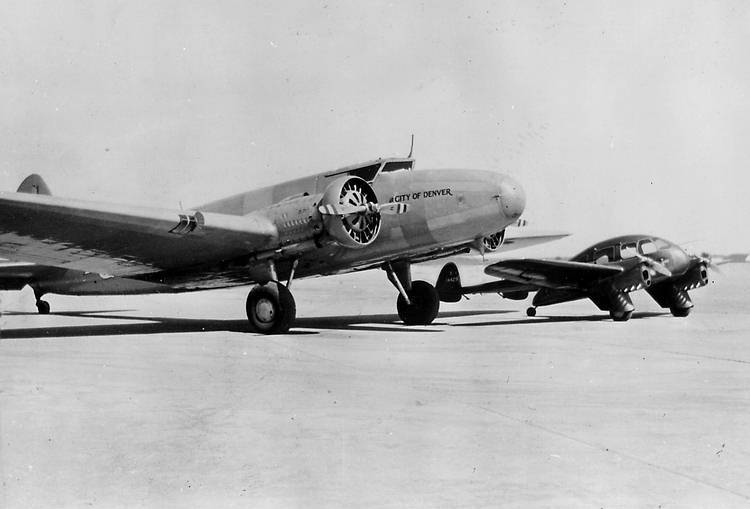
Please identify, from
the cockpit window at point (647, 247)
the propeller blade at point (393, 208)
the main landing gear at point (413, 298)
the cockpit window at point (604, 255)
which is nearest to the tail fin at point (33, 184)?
the main landing gear at point (413, 298)

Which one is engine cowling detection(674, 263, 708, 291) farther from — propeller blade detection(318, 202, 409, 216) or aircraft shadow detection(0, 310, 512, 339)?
propeller blade detection(318, 202, 409, 216)

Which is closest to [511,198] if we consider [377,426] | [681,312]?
[681,312]

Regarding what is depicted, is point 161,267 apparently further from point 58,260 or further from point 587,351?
point 587,351

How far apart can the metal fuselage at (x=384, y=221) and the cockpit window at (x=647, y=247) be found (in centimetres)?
420

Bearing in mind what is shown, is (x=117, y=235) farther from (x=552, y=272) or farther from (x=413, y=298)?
(x=552, y=272)

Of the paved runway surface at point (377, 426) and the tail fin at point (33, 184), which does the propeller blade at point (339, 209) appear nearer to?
the paved runway surface at point (377, 426)

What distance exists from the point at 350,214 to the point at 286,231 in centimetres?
129

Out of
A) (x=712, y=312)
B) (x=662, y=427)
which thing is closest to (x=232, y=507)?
(x=662, y=427)

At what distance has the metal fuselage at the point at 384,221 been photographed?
12414 millimetres

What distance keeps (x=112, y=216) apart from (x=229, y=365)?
368 centimetres

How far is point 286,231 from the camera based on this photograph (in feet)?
42.3

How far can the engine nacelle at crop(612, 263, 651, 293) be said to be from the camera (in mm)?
15281

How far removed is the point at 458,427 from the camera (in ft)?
17.4

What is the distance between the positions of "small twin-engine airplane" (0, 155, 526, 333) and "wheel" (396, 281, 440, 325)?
1.27 metres
